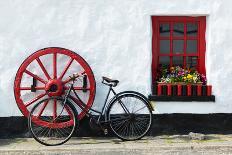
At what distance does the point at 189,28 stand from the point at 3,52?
11.7 ft

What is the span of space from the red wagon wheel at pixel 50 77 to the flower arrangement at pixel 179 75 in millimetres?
1383

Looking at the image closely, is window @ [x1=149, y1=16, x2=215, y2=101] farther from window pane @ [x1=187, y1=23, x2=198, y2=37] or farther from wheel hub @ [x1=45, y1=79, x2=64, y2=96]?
wheel hub @ [x1=45, y1=79, x2=64, y2=96]

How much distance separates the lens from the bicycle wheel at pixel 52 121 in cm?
930

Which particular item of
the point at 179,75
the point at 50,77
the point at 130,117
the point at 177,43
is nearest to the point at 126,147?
the point at 130,117

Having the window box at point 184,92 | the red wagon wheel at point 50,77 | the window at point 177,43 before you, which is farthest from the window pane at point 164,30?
the red wagon wheel at point 50,77

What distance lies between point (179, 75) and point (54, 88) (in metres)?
2.38

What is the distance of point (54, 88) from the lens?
31.3ft

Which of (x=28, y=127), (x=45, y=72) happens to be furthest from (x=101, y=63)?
(x=28, y=127)

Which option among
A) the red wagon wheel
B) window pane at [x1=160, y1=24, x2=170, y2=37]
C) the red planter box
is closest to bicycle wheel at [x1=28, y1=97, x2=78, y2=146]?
the red wagon wheel

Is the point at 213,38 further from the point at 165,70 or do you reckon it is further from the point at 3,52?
the point at 3,52

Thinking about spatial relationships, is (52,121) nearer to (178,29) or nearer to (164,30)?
(164,30)

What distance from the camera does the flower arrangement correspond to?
991cm

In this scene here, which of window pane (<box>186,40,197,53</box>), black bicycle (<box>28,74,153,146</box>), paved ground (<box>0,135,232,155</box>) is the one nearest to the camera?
paved ground (<box>0,135,232,155</box>)

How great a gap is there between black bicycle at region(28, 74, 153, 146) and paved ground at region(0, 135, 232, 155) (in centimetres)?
22
